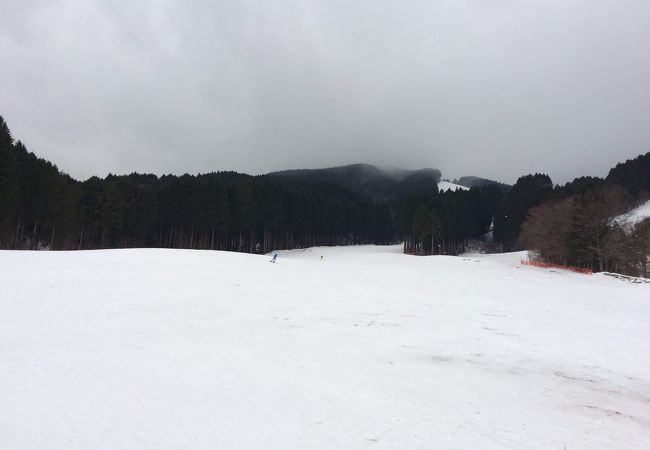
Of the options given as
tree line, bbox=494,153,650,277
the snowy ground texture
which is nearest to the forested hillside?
tree line, bbox=494,153,650,277

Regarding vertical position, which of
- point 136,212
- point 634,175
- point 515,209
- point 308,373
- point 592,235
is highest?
point 634,175

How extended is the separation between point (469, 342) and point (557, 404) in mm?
2953

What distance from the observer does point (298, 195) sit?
73000 mm

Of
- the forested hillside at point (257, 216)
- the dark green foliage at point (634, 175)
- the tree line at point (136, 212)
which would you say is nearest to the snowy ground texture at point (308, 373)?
the forested hillside at point (257, 216)

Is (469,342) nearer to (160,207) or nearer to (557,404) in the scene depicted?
(557,404)

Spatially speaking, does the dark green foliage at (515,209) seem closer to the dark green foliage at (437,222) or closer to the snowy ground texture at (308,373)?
the dark green foliage at (437,222)

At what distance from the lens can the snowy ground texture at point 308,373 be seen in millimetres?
3717

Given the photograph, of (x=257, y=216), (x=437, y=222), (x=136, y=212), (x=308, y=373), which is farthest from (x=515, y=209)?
(x=308, y=373)

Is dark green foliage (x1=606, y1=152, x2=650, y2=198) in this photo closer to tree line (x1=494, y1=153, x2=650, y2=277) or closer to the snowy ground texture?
tree line (x1=494, y1=153, x2=650, y2=277)

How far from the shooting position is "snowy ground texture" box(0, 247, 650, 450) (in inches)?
146

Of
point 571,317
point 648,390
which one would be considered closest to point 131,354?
point 648,390

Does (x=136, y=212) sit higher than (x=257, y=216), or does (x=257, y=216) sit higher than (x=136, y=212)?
(x=257, y=216)

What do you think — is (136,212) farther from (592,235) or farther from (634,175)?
(634,175)

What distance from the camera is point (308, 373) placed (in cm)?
546
